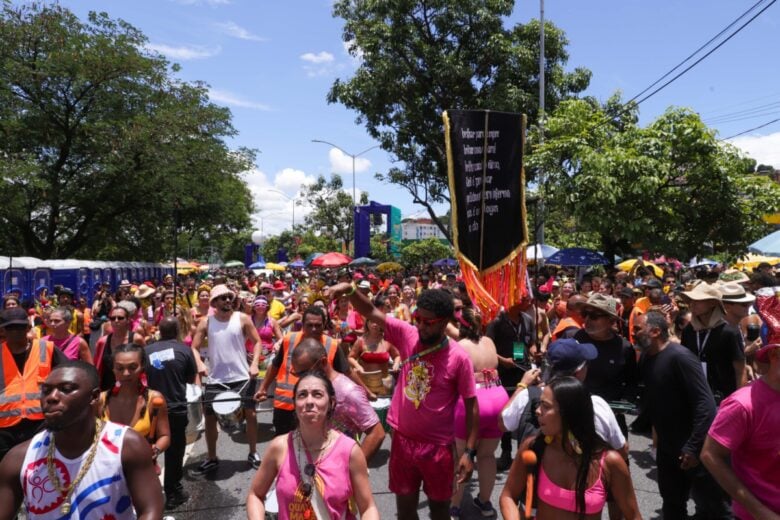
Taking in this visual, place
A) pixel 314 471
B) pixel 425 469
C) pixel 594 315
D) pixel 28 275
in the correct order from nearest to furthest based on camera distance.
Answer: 1. pixel 314 471
2. pixel 425 469
3. pixel 594 315
4. pixel 28 275

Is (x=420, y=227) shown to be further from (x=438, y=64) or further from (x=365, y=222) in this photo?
(x=438, y=64)

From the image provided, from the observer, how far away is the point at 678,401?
11.9 ft

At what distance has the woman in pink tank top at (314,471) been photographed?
95.8 inches

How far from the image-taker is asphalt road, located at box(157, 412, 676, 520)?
4.75 m

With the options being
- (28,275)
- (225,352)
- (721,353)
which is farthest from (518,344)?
(28,275)

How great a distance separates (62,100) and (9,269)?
1162 centimetres

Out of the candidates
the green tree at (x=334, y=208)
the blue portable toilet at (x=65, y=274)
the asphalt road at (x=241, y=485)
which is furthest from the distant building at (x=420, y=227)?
the asphalt road at (x=241, y=485)

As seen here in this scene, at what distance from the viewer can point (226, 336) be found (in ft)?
19.2

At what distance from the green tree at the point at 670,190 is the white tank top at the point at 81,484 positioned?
1146cm

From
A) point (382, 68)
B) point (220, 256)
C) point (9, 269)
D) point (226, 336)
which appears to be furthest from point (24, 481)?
point (220, 256)

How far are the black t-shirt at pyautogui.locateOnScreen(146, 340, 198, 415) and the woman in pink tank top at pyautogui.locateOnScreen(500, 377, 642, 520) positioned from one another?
11.2ft

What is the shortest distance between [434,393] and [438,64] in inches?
737

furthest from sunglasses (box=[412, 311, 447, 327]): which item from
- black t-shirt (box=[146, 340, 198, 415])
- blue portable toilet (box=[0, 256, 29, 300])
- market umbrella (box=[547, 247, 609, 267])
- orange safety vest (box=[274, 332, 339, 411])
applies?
blue portable toilet (box=[0, 256, 29, 300])

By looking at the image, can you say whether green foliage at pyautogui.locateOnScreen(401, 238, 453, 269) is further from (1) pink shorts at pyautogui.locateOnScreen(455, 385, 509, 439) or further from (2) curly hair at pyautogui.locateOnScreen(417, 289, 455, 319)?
(2) curly hair at pyautogui.locateOnScreen(417, 289, 455, 319)
